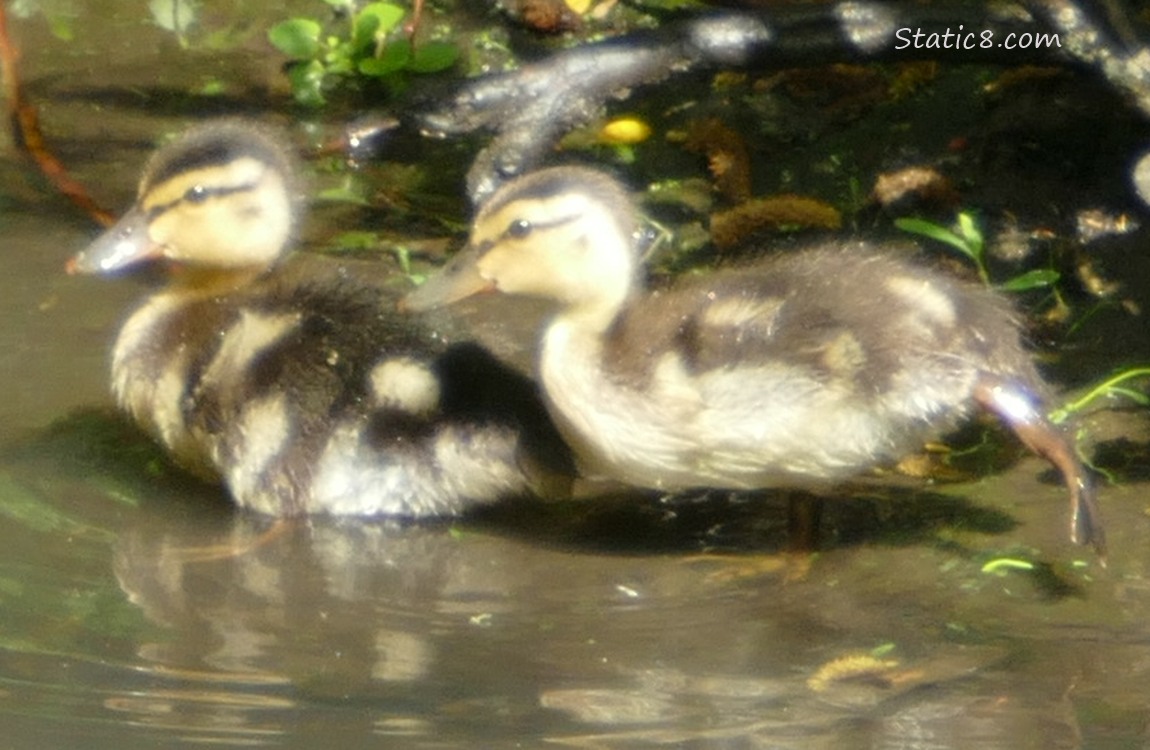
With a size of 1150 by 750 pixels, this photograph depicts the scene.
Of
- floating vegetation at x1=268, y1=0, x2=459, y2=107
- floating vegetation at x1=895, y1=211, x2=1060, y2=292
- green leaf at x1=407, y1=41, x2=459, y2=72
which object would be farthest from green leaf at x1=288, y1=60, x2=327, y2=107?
floating vegetation at x1=895, y1=211, x2=1060, y2=292

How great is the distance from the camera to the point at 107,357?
4.19 metres

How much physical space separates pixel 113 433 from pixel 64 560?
2.09 feet

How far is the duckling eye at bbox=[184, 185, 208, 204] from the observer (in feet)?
12.8

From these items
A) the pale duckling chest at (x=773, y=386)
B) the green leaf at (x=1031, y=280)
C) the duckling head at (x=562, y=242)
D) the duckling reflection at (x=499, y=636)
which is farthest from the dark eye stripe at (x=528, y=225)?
the green leaf at (x=1031, y=280)

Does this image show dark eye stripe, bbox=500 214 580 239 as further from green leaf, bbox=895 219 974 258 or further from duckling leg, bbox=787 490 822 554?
green leaf, bbox=895 219 974 258

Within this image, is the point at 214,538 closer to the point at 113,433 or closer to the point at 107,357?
the point at 113,433

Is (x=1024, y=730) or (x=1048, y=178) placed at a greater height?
(x=1048, y=178)

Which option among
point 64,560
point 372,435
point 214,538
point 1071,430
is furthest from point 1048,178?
point 64,560

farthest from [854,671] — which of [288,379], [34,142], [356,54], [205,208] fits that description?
[356,54]

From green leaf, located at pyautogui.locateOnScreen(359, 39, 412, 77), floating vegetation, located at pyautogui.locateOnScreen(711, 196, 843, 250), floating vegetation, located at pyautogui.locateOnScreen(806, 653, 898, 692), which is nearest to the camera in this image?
floating vegetation, located at pyautogui.locateOnScreen(806, 653, 898, 692)

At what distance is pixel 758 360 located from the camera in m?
3.31

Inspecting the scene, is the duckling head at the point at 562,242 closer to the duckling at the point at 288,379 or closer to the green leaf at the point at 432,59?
the duckling at the point at 288,379

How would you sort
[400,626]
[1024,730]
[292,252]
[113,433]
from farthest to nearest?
[292,252] < [113,433] < [400,626] < [1024,730]

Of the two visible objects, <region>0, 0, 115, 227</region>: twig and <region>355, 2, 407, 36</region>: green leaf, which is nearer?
<region>0, 0, 115, 227</region>: twig
